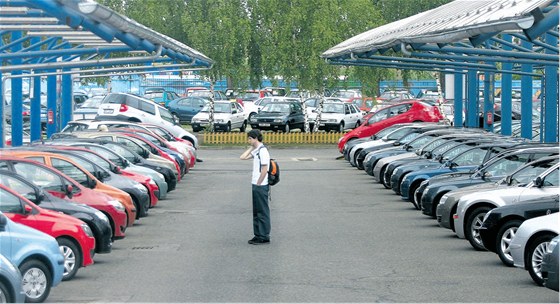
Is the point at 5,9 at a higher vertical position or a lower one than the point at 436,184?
higher

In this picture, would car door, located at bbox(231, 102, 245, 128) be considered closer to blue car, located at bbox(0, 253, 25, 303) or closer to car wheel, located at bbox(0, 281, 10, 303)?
blue car, located at bbox(0, 253, 25, 303)

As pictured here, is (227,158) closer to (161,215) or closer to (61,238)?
(161,215)

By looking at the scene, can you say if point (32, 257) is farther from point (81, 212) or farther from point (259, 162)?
point (259, 162)

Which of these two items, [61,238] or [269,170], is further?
[269,170]

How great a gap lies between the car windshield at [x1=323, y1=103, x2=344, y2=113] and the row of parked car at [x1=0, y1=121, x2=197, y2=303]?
85.3 feet

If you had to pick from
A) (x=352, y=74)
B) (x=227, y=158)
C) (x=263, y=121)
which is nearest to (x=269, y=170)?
(x=227, y=158)

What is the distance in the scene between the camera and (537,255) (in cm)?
1361

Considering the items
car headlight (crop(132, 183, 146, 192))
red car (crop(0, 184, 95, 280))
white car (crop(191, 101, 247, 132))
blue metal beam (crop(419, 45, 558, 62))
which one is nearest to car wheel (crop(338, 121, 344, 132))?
white car (crop(191, 101, 247, 132))

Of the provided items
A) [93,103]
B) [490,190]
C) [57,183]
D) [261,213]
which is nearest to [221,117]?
[93,103]

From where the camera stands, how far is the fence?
1880 inches

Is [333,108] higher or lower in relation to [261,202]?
higher

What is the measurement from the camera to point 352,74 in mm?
54188

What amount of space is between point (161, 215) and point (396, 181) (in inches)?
228

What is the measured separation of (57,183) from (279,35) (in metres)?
34.6
